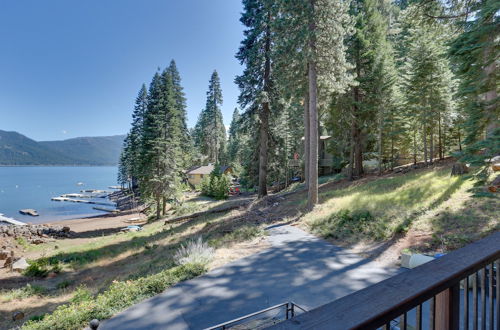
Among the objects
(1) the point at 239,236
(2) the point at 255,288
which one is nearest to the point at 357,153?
(1) the point at 239,236

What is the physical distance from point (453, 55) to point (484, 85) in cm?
123

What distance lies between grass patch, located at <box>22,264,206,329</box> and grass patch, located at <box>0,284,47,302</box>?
3.91 m

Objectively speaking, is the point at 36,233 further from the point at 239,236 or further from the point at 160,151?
the point at 239,236

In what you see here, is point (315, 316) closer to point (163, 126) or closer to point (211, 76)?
point (163, 126)

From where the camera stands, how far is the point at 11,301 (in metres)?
8.80

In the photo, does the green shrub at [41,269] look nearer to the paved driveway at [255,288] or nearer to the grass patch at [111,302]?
the grass patch at [111,302]

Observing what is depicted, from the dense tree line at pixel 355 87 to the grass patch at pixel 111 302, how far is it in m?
7.76

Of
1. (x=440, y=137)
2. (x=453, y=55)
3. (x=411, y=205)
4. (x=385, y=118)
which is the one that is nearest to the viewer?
(x=453, y=55)

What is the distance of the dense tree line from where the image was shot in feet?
24.5

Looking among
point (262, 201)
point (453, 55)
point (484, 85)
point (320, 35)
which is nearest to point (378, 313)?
point (484, 85)

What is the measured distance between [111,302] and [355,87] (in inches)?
740

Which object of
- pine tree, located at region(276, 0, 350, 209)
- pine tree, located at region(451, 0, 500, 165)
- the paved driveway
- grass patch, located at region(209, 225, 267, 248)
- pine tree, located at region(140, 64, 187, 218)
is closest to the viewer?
the paved driveway

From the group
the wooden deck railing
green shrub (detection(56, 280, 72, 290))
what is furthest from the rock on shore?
the wooden deck railing

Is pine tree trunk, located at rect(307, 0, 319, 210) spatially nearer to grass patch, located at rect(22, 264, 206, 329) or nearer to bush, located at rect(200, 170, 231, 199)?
grass patch, located at rect(22, 264, 206, 329)
